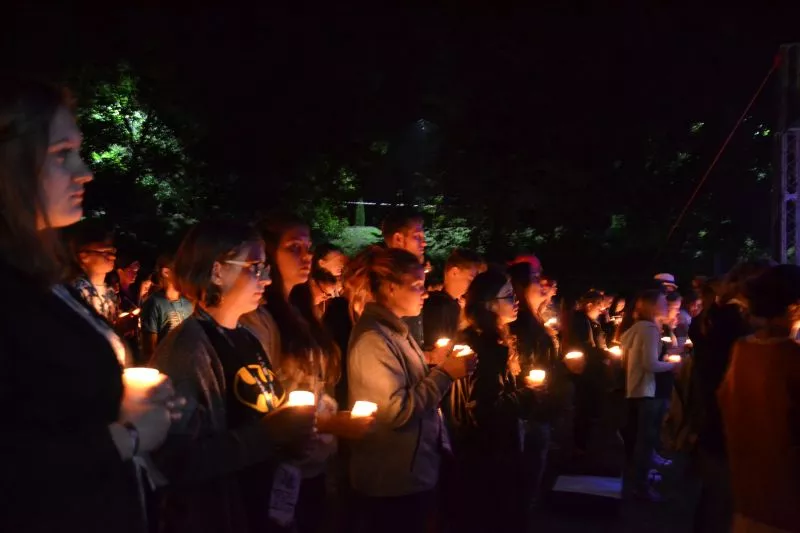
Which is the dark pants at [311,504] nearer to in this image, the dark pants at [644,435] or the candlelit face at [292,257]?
the candlelit face at [292,257]

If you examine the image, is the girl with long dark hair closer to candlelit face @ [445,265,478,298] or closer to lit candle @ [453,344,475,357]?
lit candle @ [453,344,475,357]

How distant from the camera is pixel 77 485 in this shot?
5.27ft

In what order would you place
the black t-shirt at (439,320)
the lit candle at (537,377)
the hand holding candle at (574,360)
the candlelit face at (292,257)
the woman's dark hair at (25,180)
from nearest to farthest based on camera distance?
the woman's dark hair at (25,180) < the candlelit face at (292,257) < the lit candle at (537,377) < the black t-shirt at (439,320) < the hand holding candle at (574,360)

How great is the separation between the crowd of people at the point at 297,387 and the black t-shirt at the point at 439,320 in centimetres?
1

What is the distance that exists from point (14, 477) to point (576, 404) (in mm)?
8537

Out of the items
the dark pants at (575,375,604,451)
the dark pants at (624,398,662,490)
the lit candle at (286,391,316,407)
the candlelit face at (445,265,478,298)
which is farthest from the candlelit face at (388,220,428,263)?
the dark pants at (575,375,604,451)

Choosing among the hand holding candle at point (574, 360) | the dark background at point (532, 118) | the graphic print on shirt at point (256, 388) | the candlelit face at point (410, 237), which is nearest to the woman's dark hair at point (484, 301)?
the candlelit face at point (410, 237)

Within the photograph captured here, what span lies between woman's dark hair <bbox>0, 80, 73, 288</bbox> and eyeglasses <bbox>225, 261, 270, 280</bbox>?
1075 millimetres

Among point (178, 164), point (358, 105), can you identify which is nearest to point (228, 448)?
point (178, 164)

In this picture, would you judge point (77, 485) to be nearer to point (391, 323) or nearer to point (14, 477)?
point (14, 477)

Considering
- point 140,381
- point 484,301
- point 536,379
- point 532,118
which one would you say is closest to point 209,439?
point 140,381

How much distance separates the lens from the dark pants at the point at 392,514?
12.6 ft

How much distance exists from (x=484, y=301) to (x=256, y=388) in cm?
222

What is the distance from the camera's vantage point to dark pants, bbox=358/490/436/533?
12.6ft
